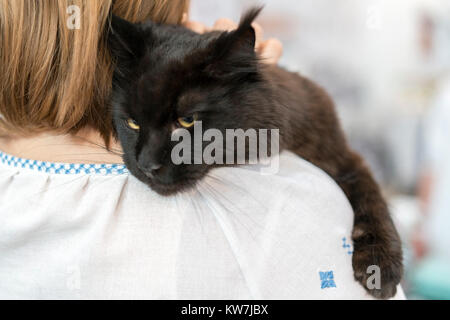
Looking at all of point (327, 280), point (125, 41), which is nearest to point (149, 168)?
point (125, 41)

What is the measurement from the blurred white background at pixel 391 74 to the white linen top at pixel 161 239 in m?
2.08

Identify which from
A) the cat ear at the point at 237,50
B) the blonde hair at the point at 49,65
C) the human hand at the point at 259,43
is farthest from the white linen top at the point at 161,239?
the human hand at the point at 259,43

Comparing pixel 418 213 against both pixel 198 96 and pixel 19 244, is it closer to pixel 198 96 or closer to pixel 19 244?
pixel 198 96

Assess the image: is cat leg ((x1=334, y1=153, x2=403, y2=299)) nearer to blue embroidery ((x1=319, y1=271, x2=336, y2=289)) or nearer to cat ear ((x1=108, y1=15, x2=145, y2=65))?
blue embroidery ((x1=319, y1=271, x2=336, y2=289))

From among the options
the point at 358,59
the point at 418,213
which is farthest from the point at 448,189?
the point at 358,59

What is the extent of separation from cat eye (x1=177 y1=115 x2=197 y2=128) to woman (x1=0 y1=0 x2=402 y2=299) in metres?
0.13

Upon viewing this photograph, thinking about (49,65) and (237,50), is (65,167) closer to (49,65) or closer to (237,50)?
(49,65)

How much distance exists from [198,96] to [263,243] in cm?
34

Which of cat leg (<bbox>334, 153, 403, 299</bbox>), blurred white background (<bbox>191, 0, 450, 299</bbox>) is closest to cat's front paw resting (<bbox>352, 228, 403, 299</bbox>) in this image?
cat leg (<bbox>334, 153, 403, 299</bbox>)

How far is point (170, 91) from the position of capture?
886 millimetres

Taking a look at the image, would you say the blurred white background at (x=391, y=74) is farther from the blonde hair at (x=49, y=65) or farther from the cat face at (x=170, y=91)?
the blonde hair at (x=49, y=65)

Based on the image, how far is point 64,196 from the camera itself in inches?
32.5

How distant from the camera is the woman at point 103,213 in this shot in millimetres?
788
